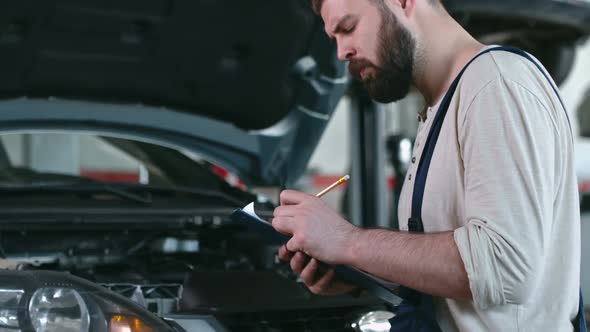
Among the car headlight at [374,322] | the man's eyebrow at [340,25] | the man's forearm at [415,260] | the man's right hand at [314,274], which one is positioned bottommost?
the car headlight at [374,322]

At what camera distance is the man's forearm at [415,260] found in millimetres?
1019

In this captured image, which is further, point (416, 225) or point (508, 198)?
point (416, 225)

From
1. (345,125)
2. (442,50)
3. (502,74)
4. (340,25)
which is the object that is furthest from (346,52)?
(345,125)

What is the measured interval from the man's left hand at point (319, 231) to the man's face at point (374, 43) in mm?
235

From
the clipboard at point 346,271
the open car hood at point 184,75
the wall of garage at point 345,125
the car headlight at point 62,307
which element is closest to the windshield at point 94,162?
the open car hood at point 184,75

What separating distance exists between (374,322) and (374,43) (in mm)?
623

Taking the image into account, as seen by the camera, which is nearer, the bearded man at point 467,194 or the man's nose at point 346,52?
the bearded man at point 467,194

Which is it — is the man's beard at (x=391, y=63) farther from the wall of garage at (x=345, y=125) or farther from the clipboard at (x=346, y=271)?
the wall of garage at (x=345, y=125)

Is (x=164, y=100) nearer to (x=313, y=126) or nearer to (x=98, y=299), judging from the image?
(x=313, y=126)

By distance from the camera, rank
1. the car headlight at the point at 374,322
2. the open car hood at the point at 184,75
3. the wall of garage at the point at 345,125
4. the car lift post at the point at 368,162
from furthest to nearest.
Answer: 1. the wall of garage at the point at 345,125
2. the car lift post at the point at 368,162
3. the open car hood at the point at 184,75
4. the car headlight at the point at 374,322

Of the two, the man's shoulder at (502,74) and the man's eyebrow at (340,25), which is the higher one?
the man's eyebrow at (340,25)

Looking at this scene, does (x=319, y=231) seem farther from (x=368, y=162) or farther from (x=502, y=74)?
(x=368, y=162)

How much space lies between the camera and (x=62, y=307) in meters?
1.22

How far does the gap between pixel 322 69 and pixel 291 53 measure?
0.42 ft
